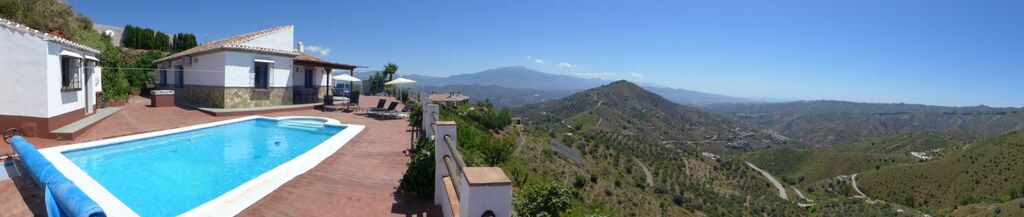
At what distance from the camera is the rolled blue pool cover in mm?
4160

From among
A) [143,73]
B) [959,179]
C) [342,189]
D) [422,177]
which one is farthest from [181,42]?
[959,179]

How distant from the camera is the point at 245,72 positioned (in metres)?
18.0

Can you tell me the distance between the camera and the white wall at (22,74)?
397 inches

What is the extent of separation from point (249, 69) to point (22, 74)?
7.91 metres

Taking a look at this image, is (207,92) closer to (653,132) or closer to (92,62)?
(92,62)

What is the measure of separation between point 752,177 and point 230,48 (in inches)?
3109

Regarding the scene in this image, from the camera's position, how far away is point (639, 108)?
154 metres

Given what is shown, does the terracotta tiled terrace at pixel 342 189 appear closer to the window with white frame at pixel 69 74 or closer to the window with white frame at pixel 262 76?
the window with white frame at pixel 69 74

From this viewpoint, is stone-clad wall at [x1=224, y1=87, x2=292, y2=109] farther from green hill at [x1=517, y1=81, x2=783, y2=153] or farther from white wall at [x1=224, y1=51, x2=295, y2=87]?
green hill at [x1=517, y1=81, x2=783, y2=153]

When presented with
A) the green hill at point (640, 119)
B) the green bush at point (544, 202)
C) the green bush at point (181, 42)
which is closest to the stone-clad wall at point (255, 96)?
the green bush at point (181, 42)

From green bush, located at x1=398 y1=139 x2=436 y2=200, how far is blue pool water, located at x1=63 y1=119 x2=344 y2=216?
276 centimetres

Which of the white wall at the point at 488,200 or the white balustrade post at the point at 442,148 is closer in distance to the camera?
the white wall at the point at 488,200

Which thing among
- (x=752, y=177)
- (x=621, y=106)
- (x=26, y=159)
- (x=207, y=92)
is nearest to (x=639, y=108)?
(x=621, y=106)

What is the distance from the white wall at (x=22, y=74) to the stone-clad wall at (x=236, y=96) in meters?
7.07
